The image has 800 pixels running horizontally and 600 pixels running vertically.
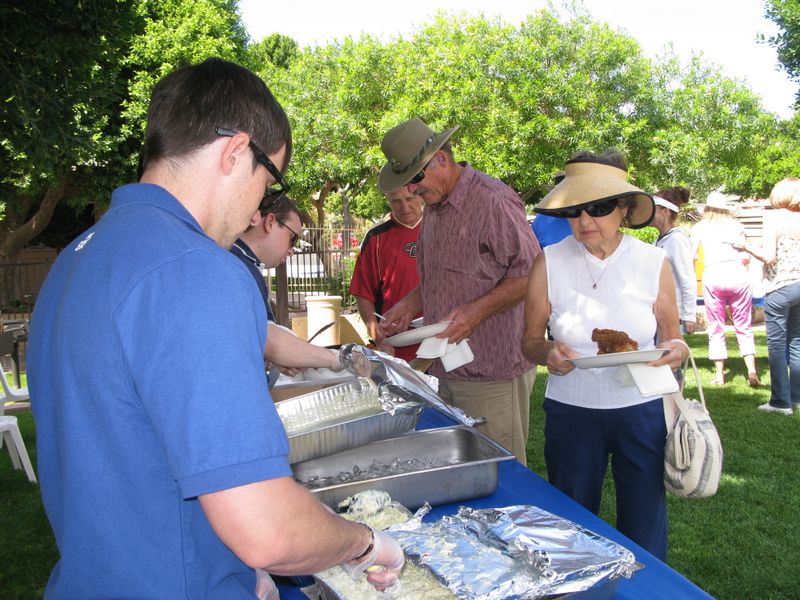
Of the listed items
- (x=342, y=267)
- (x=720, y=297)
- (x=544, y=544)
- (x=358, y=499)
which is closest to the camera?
Result: (x=544, y=544)

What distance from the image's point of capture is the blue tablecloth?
136 centimetres

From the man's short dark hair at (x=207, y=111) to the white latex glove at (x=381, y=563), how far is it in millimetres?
654

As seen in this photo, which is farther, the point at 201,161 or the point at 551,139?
the point at 551,139

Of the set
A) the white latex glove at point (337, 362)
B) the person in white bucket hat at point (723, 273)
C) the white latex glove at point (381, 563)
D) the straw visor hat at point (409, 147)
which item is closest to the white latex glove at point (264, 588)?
the white latex glove at point (381, 563)

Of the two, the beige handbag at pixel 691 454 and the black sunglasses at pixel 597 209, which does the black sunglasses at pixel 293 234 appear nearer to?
the black sunglasses at pixel 597 209

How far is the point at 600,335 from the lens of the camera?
2246 millimetres

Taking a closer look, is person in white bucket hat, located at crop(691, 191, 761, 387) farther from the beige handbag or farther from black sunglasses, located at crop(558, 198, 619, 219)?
the beige handbag

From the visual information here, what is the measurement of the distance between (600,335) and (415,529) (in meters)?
1.07

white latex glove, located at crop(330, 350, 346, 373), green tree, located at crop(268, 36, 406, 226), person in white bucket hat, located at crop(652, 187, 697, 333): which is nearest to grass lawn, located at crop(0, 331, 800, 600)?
person in white bucket hat, located at crop(652, 187, 697, 333)

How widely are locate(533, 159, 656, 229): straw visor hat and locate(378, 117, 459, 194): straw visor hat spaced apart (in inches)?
26.2

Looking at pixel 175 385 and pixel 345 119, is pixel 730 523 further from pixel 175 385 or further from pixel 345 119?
pixel 345 119

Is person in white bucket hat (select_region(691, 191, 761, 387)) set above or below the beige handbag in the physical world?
above

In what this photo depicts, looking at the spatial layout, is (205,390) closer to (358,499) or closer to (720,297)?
(358,499)

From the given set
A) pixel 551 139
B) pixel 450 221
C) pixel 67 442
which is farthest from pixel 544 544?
pixel 551 139
